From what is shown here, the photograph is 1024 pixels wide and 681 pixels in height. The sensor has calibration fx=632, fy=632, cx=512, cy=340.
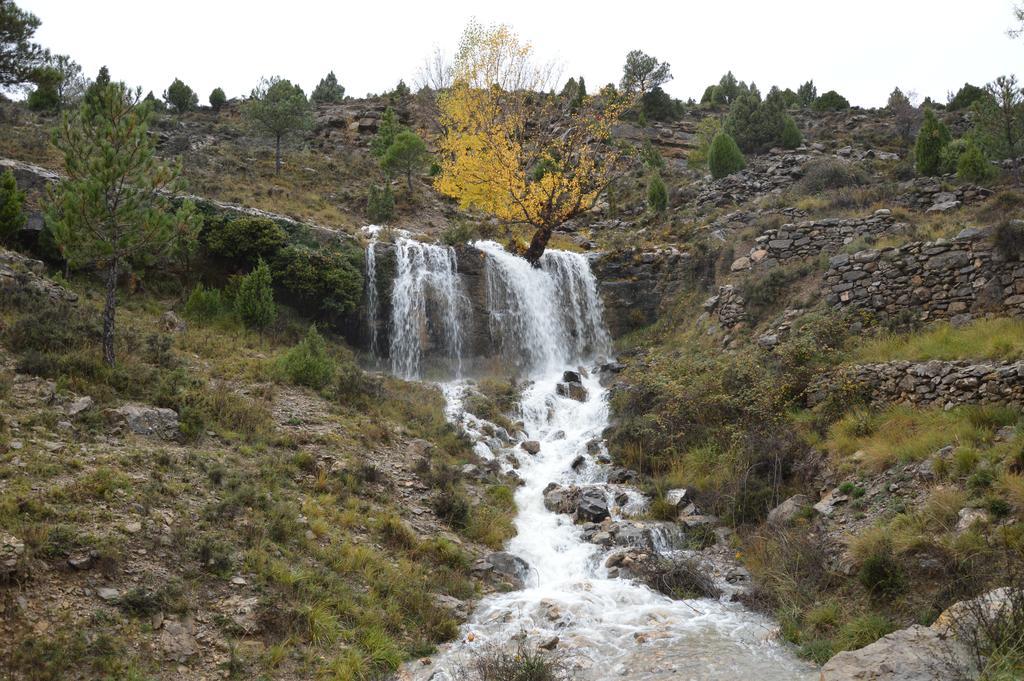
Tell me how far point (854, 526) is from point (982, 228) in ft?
28.6

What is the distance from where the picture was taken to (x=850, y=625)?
7422mm

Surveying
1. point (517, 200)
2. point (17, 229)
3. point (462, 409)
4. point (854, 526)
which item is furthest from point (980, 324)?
point (17, 229)

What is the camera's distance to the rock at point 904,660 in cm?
511

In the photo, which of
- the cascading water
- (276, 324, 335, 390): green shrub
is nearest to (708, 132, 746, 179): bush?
the cascading water

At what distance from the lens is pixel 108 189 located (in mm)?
11859

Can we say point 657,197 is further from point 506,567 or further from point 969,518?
point 969,518

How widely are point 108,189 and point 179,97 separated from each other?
122ft

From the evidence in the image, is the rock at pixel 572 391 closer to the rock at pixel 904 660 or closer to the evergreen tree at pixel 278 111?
the rock at pixel 904 660

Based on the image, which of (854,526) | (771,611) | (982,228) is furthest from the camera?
(982,228)

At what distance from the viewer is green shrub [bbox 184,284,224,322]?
17109 mm

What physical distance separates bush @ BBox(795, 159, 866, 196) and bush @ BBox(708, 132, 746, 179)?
4.98 metres

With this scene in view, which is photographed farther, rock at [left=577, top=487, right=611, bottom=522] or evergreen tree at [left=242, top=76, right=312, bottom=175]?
evergreen tree at [left=242, top=76, right=312, bottom=175]

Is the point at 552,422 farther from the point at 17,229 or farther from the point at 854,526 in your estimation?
the point at 17,229

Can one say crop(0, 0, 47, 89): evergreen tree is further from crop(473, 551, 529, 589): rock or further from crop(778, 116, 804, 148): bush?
crop(778, 116, 804, 148): bush
